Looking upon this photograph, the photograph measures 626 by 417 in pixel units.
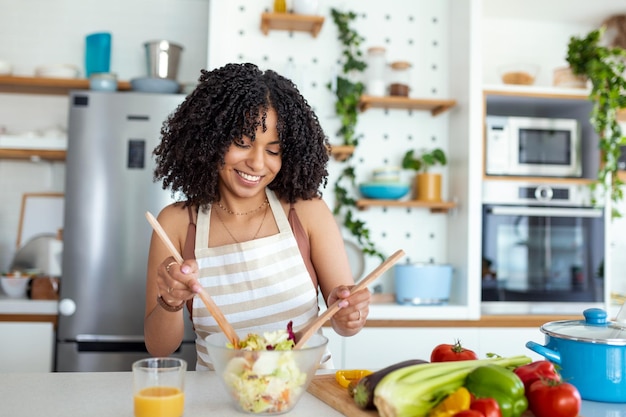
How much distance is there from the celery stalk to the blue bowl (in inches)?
76.4

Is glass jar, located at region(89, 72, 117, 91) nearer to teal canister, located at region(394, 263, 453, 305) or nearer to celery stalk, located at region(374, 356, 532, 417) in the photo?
teal canister, located at region(394, 263, 453, 305)

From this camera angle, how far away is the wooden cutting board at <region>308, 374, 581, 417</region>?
1044 mm

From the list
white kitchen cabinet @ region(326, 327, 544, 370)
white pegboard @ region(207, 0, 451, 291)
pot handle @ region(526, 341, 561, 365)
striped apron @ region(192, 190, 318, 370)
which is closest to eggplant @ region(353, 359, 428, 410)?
pot handle @ region(526, 341, 561, 365)

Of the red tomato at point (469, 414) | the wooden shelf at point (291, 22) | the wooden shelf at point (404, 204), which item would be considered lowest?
the red tomato at point (469, 414)

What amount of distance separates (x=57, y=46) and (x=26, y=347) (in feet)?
5.10

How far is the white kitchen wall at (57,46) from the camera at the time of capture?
3.21 meters

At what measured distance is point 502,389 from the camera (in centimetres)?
97

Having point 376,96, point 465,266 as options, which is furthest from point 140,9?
point 465,266

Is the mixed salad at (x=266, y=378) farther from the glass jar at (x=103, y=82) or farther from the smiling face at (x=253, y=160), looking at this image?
the glass jar at (x=103, y=82)

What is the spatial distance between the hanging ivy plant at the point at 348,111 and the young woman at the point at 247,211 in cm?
134

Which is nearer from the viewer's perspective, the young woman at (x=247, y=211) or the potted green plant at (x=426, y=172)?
the young woman at (x=247, y=211)

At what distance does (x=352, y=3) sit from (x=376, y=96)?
0.56 m

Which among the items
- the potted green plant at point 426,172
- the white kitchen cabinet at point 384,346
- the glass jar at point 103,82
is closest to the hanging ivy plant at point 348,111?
the potted green plant at point 426,172

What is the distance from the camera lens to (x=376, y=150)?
10.4 feet
